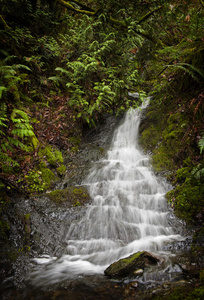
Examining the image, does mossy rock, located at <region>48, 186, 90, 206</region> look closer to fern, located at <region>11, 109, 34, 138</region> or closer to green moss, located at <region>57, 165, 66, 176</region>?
green moss, located at <region>57, 165, 66, 176</region>

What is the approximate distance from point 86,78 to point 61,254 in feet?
20.9

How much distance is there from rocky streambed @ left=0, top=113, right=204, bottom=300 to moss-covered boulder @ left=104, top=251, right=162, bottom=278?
1 cm

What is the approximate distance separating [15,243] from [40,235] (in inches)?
22.3

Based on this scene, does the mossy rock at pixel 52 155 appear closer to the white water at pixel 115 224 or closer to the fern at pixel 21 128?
the white water at pixel 115 224

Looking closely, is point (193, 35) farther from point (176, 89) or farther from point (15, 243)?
point (15, 243)

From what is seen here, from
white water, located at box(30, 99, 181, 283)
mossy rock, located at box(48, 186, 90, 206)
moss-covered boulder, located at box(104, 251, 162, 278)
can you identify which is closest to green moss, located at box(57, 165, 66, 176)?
white water, located at box(30, 99, 181, 283)

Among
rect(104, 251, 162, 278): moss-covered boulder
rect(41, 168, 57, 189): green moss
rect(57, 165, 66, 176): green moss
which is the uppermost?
rect(57, 165, 66, 176): green moss

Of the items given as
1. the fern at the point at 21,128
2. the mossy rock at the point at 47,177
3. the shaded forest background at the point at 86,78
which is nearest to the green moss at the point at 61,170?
the shaded forest background at the point at 86,78

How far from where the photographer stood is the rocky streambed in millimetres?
2547

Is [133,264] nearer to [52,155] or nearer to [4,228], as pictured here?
[4,228]

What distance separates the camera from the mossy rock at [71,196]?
5.10 metres

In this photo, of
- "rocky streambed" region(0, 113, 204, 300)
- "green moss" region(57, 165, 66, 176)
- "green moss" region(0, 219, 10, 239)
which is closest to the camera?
"rocky streambed" region(0, 113, 204, 300)

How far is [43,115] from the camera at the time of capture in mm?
6477

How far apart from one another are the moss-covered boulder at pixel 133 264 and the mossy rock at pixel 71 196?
236 centimetres
